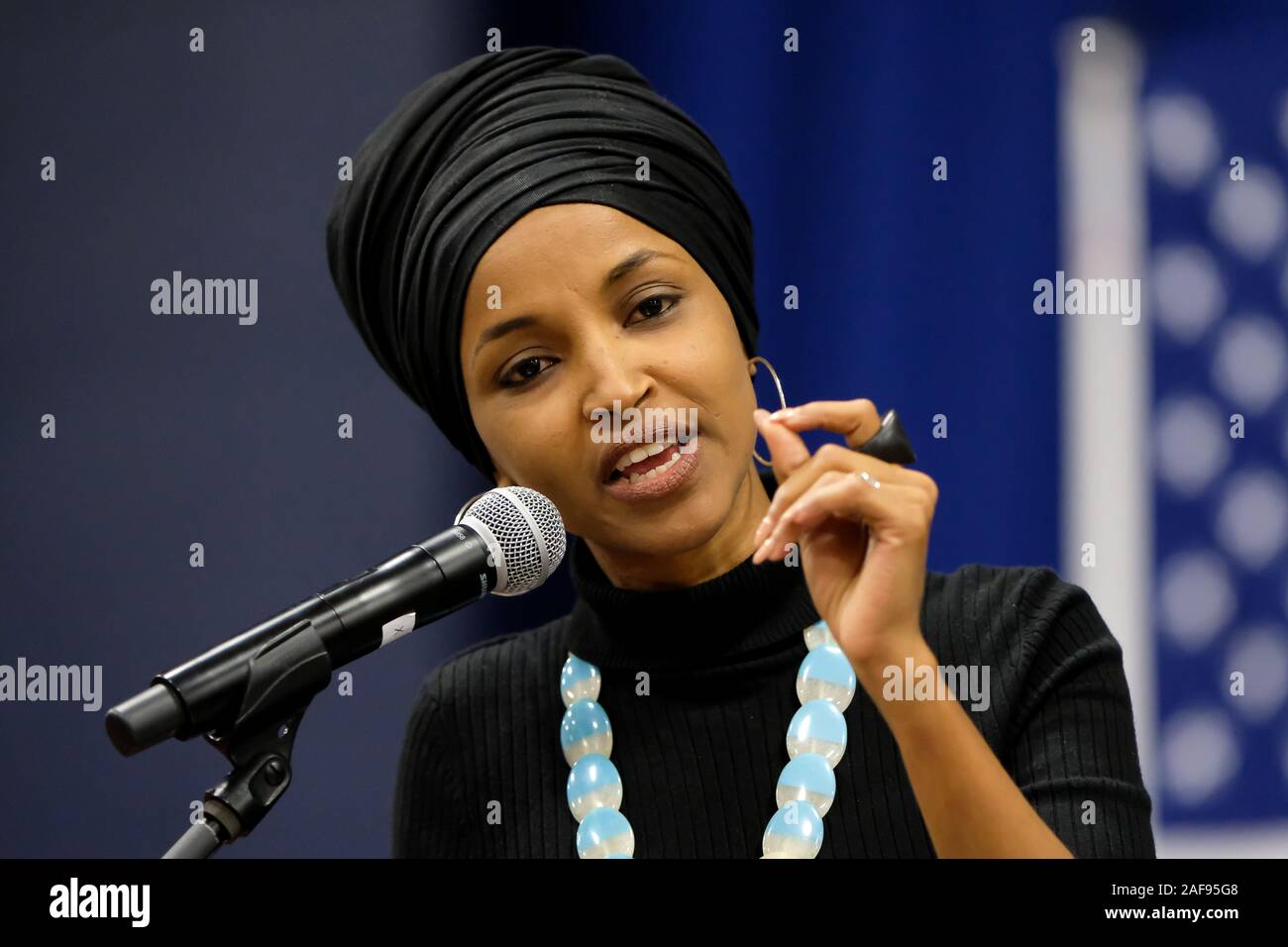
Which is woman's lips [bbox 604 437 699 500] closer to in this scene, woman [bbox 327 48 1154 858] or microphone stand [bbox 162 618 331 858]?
woman [bbox 327 48 1154 858]

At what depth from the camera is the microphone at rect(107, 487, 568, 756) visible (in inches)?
42.5

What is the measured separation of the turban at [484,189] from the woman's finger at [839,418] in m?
0.46

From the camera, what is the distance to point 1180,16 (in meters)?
2.83

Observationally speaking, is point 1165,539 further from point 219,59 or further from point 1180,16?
point 219,59

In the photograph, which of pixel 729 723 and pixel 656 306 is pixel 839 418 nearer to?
pixel 656 306

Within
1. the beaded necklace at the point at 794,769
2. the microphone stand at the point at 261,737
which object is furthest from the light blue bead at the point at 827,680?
the microphone stand at the point at 261,737

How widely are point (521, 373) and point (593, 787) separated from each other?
1.55 feet

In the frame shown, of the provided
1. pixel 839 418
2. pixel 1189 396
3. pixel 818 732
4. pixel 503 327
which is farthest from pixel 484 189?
pixel 1189 396

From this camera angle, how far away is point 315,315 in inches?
108

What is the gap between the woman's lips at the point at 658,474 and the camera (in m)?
1.59

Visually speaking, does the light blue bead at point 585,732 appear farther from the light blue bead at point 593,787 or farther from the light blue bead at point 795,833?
the light blue bead at point 795,833

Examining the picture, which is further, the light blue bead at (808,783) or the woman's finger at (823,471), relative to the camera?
the light blue bead at (808,783)
